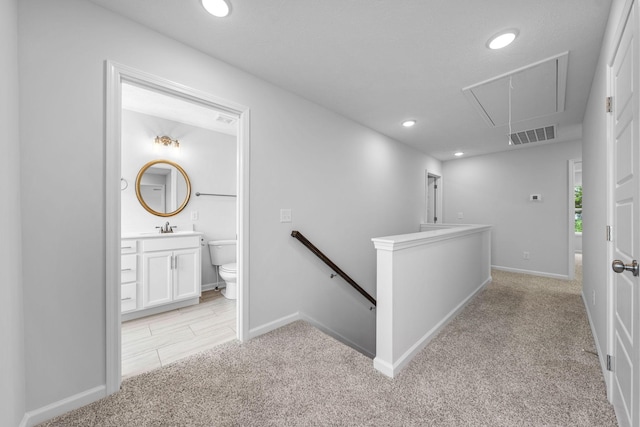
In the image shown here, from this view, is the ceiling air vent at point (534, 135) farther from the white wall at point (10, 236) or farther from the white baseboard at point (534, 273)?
the white wall at point (10, 236)

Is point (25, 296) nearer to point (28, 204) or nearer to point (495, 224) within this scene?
point (28, 204)

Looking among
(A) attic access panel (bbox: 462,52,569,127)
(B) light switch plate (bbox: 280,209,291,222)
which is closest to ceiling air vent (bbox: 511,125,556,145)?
(A) attic access panel (bbox: 462,52,569,127)

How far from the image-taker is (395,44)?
1.78 meters

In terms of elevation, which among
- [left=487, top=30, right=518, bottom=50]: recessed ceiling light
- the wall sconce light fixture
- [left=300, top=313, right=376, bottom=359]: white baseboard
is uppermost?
[left=487, top=30, right=518, bottom=50]: recessed ceiling light

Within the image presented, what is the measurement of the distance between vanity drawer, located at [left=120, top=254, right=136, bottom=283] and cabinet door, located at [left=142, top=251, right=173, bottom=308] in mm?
90

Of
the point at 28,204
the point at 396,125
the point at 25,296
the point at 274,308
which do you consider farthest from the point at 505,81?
the point at 25,296

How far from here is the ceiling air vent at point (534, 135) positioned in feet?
11.6

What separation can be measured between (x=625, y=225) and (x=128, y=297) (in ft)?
12.9

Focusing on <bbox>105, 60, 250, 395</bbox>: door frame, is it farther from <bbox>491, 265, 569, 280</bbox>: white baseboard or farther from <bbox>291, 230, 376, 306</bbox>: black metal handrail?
<bbox>491, 265, 569, 280</bbox>: white baseboard

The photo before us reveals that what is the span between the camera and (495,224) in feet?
16.0

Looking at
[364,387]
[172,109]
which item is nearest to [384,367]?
[364,387]

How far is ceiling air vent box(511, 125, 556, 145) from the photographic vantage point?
3540 millimetres

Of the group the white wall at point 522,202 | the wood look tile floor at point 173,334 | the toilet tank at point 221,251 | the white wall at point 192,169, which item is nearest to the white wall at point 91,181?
the wood look tile floor at point 173,334

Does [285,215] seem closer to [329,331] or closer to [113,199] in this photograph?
[113,199]
